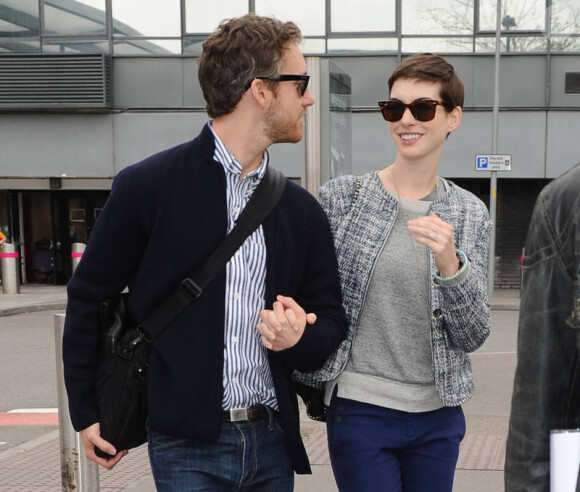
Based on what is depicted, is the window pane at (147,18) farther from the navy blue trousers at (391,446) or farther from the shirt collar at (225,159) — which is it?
the navy blue trousers at (391,446)

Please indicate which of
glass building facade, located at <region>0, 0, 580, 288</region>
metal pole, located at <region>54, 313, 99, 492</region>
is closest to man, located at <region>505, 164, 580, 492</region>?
metal pole, located at <region>54, 313, 99, 492</region>

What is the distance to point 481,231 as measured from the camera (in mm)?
2525

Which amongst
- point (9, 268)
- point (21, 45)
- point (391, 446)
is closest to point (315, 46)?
point (21, 45)

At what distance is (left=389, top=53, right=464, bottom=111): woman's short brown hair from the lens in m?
2.54

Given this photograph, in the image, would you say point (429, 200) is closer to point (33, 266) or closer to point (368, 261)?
point (368, 261)

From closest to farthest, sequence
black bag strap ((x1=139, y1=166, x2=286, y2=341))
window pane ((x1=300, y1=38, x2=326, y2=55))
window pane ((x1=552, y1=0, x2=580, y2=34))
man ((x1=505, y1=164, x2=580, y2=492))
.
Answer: man ((x1=505, y1=164, x2=580, y2=492)) < black bag strap ((x1=139, y1=166, x2=286, y2=341)) < window pane ((x1=552, y1=0, x2=580, y2=34)) < window pane ((x1=300, y1=38, x2=326, y2=55))

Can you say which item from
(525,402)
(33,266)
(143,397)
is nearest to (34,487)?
(143,397)

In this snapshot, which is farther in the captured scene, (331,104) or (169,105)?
(169,105)

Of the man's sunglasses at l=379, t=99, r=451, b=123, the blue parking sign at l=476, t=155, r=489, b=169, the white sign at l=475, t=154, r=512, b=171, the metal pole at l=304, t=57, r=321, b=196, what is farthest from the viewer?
the blue parking sign at l=476, t=155, r=489, b=169

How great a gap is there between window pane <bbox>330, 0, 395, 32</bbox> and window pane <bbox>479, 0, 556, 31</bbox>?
2.06 meters

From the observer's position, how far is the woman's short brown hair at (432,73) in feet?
8.32

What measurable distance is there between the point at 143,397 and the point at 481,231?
1.15 m

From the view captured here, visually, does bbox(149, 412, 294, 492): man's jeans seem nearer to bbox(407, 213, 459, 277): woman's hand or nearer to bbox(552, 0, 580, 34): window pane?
bbox(407, 213, 459, 277): woman's hand

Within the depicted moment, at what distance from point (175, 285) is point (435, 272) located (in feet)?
2.49
